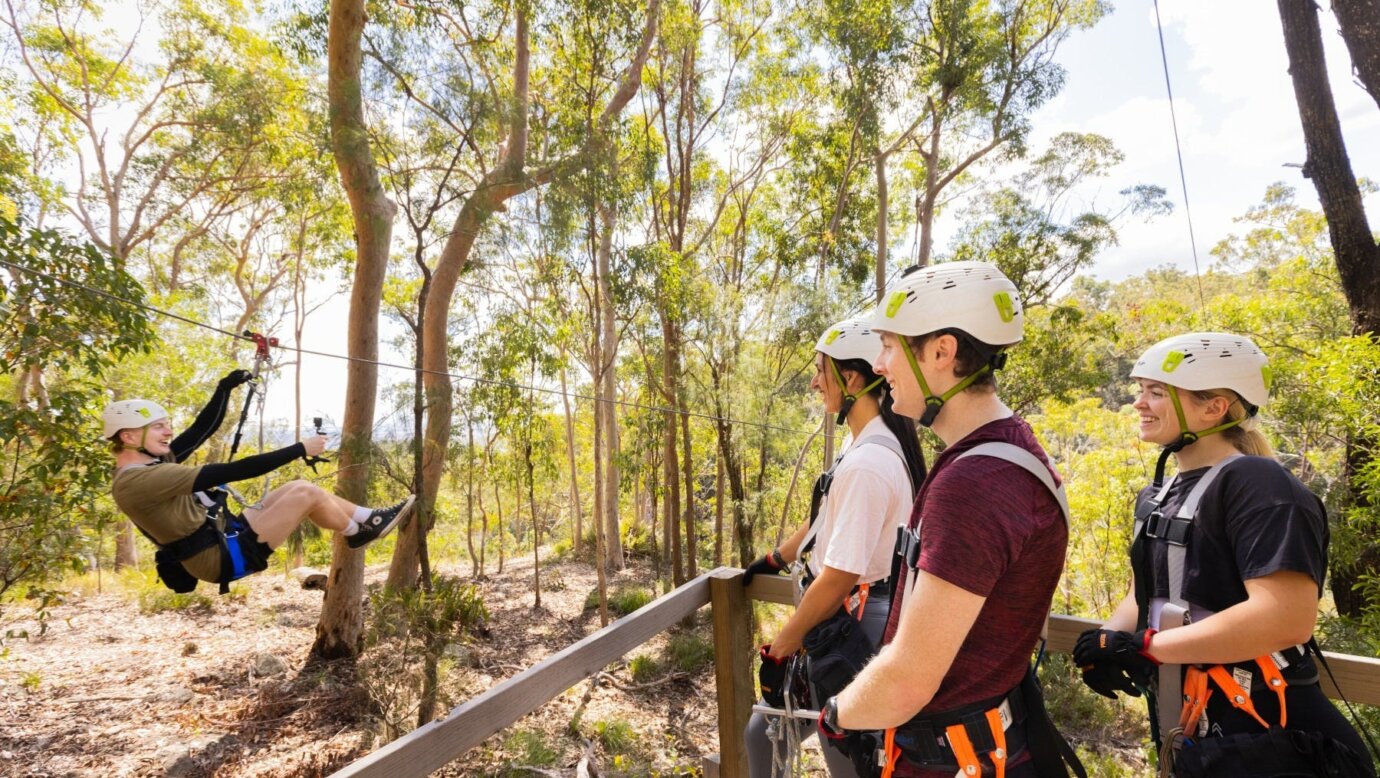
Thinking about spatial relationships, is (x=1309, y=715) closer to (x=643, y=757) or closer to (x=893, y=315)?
(x=893, y=315)

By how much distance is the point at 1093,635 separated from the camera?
1463 mm

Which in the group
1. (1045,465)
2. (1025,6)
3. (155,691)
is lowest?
(155,691)

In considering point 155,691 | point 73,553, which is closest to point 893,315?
point 73,553

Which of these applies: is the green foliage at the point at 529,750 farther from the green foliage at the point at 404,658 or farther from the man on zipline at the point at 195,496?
the man on zipline at the point at 195,496

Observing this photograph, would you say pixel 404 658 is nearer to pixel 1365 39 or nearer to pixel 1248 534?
pixel 1248 534

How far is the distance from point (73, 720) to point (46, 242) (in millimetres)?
4873

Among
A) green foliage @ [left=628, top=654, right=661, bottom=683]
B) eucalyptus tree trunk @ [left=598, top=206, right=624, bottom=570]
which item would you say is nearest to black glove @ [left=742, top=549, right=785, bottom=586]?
green foliage @ [left=628, top=654, right=661, bottom=683]

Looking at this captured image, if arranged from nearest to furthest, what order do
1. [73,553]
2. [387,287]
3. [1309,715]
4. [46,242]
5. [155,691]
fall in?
1. [1309,715]
2. [46,242]
3. [73,553]
4. [155,691]
5. [387,287]

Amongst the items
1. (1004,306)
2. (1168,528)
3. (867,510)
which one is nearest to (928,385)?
(1004,306)

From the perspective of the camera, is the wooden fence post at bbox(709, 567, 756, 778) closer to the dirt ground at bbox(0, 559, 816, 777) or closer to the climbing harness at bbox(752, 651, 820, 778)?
the climbing harness at bbox(752, 651, 820, 778)

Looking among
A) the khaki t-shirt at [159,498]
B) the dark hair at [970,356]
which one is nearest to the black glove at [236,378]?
the khaki t-shirt at [159,498]

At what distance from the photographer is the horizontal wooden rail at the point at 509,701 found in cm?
119

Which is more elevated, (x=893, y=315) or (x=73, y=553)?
(x=893, y=315)

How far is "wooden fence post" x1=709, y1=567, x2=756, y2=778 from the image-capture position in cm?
208
